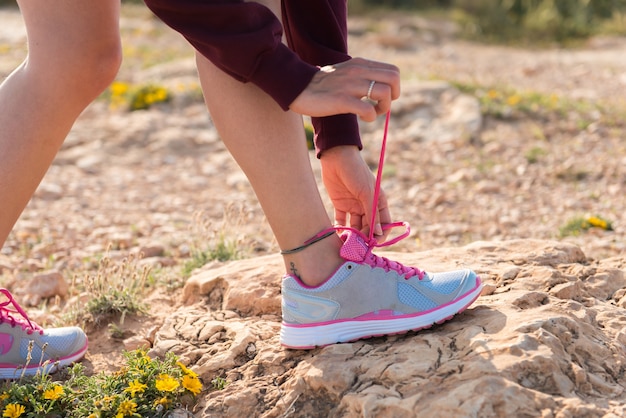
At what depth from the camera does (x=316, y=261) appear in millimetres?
2062

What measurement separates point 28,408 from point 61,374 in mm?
258

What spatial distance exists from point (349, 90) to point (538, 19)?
10691mm

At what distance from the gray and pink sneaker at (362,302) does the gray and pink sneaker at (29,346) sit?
0.70m

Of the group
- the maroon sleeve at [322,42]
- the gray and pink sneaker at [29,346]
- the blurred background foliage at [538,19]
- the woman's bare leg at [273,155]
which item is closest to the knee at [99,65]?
the woman's bare leg at [273,155]

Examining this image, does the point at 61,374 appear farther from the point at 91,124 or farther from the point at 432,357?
the point at 91,124

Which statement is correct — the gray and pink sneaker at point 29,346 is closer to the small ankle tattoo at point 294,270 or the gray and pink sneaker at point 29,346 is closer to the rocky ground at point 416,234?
the rocky ground at point 416,234

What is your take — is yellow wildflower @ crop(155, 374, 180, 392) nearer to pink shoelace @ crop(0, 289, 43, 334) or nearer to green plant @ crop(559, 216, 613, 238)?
pink shoelace @ crop(0, 289, 43, 334)

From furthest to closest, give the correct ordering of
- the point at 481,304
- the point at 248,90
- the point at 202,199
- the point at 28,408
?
the point at 202,199 → the point at 481,304 → the point at 28,408 → the point at 248,90

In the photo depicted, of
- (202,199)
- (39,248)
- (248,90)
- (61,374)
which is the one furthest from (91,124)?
(248,90)

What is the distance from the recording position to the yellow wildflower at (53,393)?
A: 2027 millimetres

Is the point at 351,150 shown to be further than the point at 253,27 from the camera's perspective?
Yes

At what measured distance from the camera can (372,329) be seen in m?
2.10

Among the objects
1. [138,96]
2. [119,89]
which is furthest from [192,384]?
[119,89]

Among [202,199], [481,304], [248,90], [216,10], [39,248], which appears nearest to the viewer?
[216,10]
